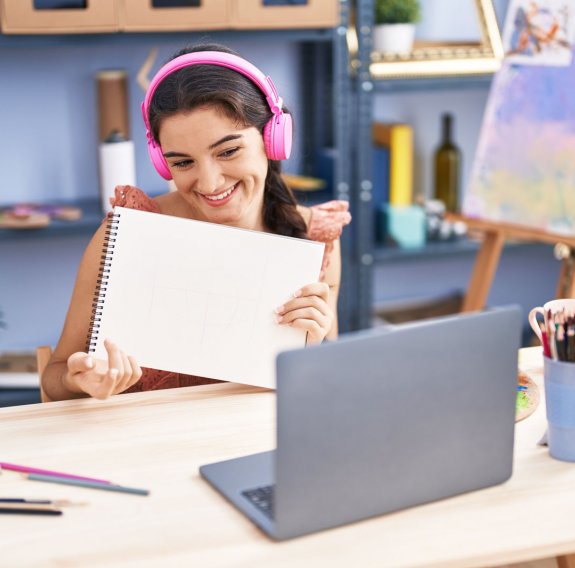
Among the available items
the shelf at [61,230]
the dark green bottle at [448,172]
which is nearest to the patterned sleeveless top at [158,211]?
the shelf at [61,230]

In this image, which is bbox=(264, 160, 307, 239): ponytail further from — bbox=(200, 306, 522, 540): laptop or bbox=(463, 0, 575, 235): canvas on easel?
bbox=(463, 0, 575, 235): canvas on easel

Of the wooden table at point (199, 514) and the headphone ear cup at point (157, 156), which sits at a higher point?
the headphone ear cup at point (157, 156)

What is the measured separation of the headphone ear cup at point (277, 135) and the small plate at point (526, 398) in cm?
52

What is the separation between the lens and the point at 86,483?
1.07m

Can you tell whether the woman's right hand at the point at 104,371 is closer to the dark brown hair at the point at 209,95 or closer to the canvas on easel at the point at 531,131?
the dark brown hair at the point at 209,95

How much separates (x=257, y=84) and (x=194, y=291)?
14.8 inches

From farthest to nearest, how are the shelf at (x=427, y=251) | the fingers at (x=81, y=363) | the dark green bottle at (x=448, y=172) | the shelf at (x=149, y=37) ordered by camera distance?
1. the dark green bottle at (x=448, y=172)
2. the shelf at (x=427, y=251)
3. the shelf at (x=149, y=37)
4. the fingers at (x=81, y=363)

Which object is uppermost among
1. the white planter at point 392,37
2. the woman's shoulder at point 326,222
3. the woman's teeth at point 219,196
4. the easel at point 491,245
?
the white planter at point 392,37

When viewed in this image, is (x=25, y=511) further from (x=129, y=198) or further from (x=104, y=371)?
(x=129, y=198)

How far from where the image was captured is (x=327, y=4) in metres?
2.55

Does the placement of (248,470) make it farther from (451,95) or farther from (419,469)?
(451,95)

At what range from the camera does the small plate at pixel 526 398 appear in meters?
1.27

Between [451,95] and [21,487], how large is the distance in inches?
95.5

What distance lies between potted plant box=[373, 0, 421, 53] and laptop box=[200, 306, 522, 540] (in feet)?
6.23
